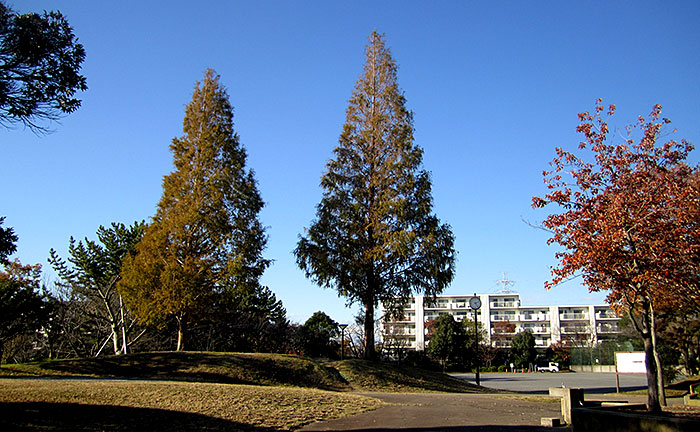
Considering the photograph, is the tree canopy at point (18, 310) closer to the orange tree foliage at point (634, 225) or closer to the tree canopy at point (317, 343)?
the tree canopy at point (317, 343)

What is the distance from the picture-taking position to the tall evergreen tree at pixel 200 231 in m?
22.0

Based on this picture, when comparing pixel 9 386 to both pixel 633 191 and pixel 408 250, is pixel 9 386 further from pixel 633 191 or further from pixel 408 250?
pixel 408 250

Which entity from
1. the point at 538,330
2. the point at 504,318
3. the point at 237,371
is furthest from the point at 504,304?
the point at 237,371

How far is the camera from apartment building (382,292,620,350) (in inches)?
3076

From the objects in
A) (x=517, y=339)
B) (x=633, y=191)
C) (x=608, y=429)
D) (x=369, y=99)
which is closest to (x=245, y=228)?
(x=369, y=99)

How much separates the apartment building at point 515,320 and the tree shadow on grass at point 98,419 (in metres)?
66.3

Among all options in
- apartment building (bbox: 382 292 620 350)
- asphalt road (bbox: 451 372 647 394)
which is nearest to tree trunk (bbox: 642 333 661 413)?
asphalt road (bbox: 451 372 647 394)

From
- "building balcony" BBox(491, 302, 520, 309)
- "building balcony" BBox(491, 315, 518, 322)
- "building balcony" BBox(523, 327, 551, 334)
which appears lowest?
"building balcony" BBox(523, 327, 551, 334)

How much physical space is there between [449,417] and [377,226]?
14.3 metres

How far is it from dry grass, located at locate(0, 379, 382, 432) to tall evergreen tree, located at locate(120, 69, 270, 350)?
30.6ft

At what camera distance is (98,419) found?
8891mm

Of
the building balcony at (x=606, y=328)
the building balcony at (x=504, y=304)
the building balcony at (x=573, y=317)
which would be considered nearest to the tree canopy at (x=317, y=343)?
the building balcony at (x=606, y=328)

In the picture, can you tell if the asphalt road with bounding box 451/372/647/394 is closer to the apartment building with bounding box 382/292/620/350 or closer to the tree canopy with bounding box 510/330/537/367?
the tree canopy with bounding box 510/330/537/367

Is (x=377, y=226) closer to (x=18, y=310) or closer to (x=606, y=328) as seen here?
(x=18, y=310)
